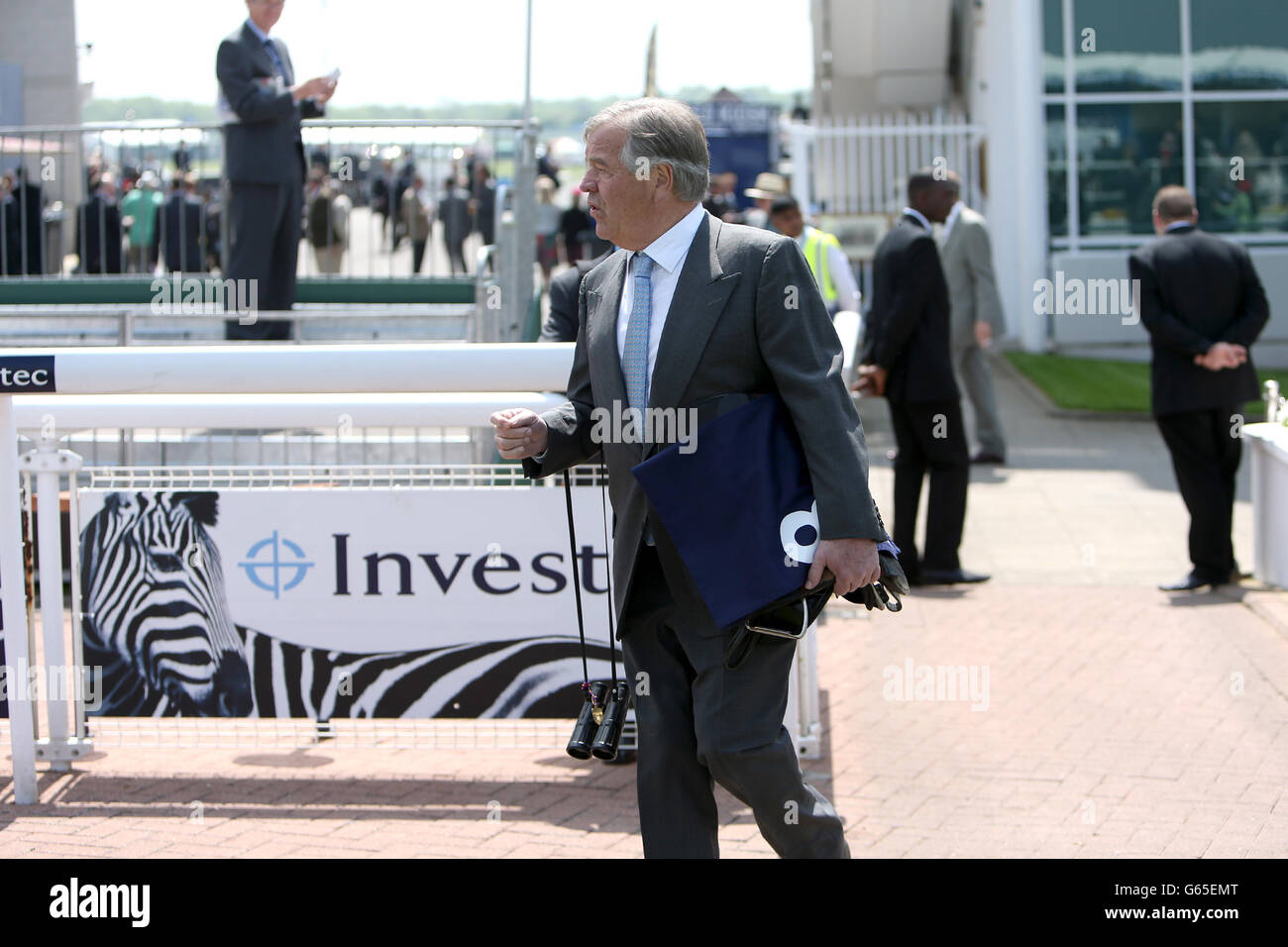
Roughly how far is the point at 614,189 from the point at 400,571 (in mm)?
2168

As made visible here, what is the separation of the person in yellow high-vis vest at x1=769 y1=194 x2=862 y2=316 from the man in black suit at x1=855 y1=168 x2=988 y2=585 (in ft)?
4.09

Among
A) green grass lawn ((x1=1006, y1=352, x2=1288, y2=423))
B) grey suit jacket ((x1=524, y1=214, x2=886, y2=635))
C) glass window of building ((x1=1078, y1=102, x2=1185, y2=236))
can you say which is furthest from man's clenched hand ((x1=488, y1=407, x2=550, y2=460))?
glass window of building ((x1=1078, y1=102, x2=1185, y2=236))

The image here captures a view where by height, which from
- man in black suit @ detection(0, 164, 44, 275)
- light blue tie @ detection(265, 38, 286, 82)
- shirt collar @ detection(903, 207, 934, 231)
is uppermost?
light blue tie @ detection(265, 38, 286, 82)

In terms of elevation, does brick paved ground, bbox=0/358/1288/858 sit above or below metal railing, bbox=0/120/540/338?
below

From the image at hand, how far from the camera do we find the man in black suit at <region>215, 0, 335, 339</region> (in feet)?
30.4

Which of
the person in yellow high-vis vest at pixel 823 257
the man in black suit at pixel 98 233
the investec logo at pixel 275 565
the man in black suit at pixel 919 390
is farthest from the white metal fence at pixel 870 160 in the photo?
the investec logo at pixel 275 565

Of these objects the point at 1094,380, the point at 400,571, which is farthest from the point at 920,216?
the point at 1094,380

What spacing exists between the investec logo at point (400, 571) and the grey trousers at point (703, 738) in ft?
5.29

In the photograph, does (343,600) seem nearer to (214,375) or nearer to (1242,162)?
(214,375)

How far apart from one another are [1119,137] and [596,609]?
15.6m

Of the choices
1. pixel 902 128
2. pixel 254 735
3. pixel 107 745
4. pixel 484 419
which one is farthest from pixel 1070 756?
pixel 902 128

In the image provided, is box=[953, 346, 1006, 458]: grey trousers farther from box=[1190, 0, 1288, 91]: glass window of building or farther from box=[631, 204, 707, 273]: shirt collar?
box=[631, 204, 707, 273]: shirt collar
